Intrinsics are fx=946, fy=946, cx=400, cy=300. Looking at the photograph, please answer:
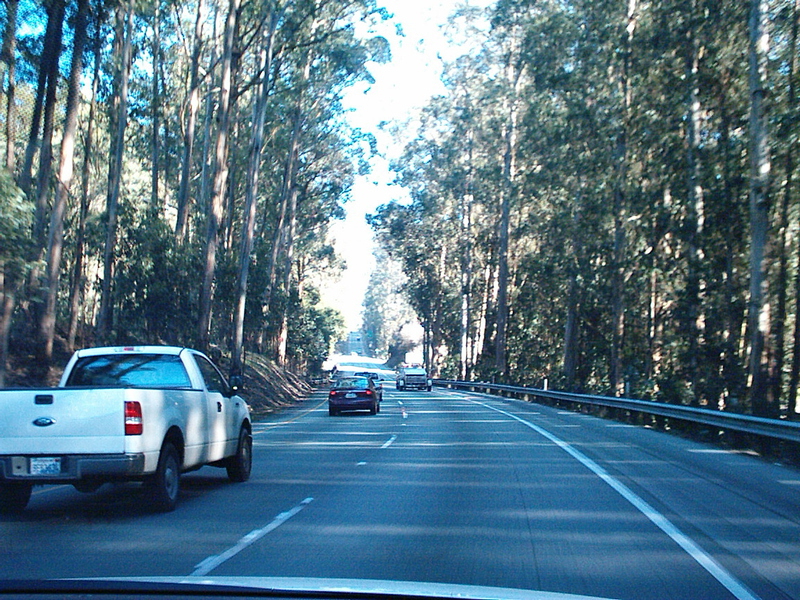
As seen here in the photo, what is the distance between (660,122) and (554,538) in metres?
28.0

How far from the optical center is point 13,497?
10.6 m

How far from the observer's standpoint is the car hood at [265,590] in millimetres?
4094

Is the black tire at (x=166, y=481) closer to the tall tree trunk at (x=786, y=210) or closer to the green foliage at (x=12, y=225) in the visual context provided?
the green foliage at (x=12, y=225)

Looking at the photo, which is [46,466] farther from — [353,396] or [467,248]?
[467,248]

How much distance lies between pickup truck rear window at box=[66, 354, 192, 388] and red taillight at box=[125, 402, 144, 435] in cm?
199

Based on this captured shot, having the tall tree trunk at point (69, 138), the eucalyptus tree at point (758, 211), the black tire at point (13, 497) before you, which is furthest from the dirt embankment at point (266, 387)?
the black tire at point (13, 497)

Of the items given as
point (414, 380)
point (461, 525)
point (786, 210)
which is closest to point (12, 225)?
point (461, 525)

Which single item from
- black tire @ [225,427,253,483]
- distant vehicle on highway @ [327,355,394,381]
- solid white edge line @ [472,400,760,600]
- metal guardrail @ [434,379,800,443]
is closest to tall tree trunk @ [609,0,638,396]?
metal guardrail @ [434,379,800,443]

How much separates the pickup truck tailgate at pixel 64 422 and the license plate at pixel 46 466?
0.08m

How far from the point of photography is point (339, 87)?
159ft

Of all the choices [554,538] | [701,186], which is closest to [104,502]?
[554,538]

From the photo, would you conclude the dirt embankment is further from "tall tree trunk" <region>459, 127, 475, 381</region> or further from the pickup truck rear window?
the pickup truck rear window

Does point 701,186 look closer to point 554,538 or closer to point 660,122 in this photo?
point 660,122

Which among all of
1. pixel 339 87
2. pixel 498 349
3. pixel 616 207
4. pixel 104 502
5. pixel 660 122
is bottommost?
pixel 104 502
